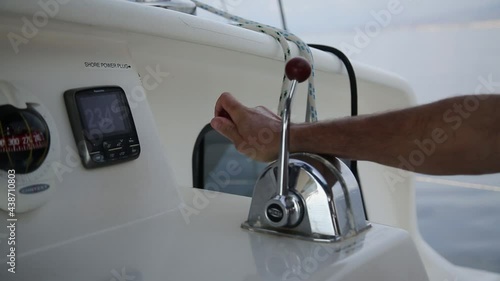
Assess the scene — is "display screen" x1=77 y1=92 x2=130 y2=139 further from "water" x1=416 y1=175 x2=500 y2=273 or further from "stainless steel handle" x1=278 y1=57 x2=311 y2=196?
"water" x1=416 y1=175 x2=500 y2=273

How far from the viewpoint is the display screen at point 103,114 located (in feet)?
2.09

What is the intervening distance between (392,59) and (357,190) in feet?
5.86

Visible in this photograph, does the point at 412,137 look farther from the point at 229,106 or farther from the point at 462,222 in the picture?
the point at 462,222

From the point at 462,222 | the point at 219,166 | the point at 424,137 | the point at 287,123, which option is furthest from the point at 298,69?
the point at 462,222

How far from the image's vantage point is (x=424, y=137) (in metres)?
0.61

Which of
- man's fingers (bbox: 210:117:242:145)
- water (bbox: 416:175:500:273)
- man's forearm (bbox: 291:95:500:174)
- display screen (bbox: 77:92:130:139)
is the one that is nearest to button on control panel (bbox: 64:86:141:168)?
display screen (bbox: 77:92:130:139)

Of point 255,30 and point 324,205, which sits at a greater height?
point 255,30

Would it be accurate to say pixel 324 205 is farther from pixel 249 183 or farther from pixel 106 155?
pixel 249 183

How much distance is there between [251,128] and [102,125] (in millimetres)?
191

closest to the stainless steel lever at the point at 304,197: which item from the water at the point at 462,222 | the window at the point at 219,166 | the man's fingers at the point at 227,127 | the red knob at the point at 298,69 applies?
the red knob at the point at 298,69

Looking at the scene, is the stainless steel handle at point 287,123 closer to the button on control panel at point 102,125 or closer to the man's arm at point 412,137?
the man's arm at point 412,137

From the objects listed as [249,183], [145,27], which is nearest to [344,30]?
[249,183]

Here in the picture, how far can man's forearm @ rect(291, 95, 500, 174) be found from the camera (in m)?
0.61

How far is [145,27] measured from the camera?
740mm
